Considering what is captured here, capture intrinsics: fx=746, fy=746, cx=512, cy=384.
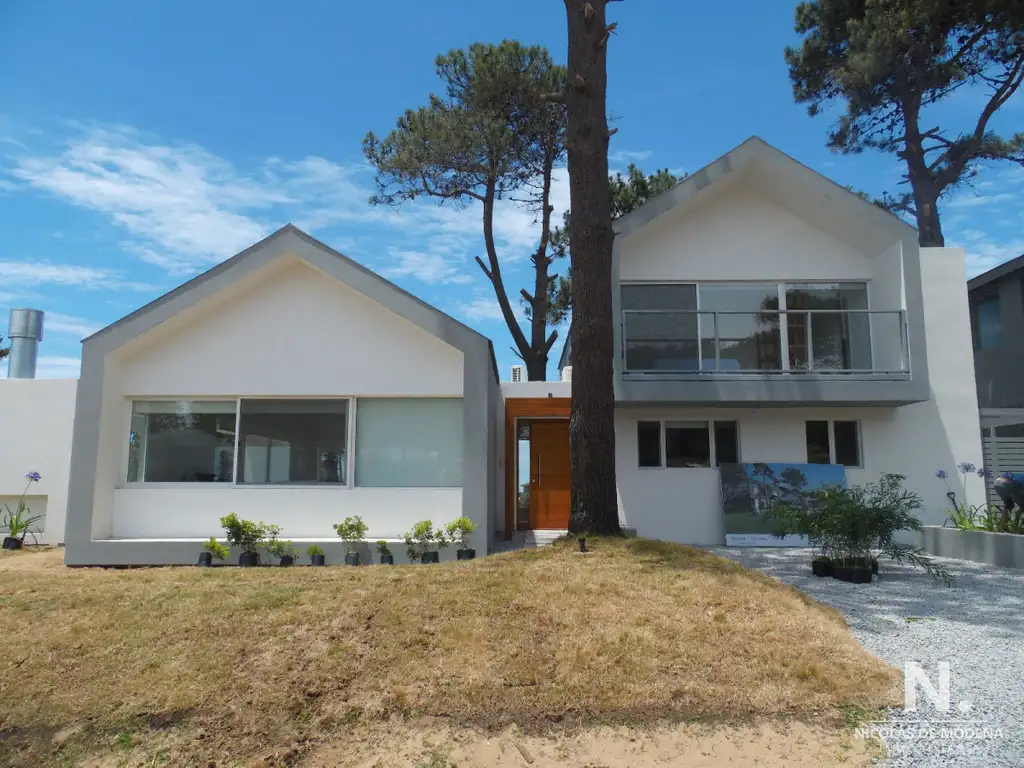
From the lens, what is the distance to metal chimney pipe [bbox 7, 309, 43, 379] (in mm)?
15865

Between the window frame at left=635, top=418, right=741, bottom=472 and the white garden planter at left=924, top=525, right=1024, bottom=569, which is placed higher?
the window frame at left=635, top=418, right=741, bottom=472

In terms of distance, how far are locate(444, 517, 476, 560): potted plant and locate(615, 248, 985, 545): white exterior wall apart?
3502 millimetres

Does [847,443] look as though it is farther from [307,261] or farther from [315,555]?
[307,261]

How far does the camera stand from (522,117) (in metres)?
18.9

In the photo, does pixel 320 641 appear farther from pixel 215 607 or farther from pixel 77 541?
pixel 77 541

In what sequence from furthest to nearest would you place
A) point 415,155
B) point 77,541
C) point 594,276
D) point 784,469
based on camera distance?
1. point 415,155
2. point 784,469
3. point 77,541
4. point 594,276

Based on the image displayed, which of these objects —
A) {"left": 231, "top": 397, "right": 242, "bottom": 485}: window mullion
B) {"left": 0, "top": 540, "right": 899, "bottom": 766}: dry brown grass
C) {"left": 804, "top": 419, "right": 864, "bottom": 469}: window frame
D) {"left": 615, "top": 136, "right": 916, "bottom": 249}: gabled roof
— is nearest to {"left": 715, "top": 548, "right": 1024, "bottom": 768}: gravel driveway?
{"left": 0, "top": 540, "right": 899, "bottom": 766}: dry brown grass

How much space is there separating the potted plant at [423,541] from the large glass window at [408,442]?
0.77 meters

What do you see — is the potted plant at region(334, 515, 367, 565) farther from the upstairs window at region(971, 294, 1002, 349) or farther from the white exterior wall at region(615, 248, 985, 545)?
the upstairs window at region(971, 294, 1002, 349)

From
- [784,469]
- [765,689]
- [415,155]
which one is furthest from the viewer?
[415,155]

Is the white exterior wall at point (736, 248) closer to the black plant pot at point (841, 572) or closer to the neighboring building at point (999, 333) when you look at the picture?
the neighboring building at point (999, 333)

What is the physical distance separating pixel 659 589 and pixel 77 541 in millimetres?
7958

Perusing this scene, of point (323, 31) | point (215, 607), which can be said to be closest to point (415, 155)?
point (323, 31)

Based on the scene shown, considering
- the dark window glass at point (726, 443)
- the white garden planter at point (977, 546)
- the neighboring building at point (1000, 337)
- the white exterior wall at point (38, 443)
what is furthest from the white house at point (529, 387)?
the neighboring building at point (1000, 337)
